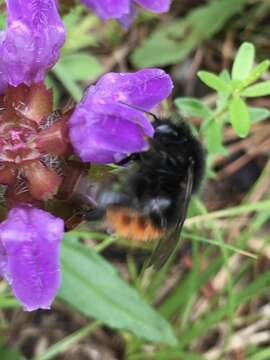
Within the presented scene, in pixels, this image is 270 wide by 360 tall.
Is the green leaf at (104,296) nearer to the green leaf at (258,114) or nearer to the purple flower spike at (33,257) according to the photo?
the green leaf at (258,114)

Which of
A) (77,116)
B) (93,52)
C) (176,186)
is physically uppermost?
(77,116)

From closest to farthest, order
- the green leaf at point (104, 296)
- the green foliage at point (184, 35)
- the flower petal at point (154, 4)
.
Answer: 1. the flower petal at point (154, 4)
2. the green leaf at point (104, 296)
3. the green foliage at point (184, 35)

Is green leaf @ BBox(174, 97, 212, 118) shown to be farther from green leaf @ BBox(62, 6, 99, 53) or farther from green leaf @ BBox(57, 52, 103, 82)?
green leaf @ BBox(57, 52, 103, 82)

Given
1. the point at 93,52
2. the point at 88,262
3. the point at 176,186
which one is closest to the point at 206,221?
the point at 88,262

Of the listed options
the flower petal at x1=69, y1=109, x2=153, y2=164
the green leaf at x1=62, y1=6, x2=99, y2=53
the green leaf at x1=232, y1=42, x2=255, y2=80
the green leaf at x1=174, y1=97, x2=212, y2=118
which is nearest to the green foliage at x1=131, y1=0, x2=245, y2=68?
the green leaf at x1=62, y1=6, x2=99, y2=53

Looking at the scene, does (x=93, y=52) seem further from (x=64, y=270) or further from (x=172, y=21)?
(x=64, y=270)

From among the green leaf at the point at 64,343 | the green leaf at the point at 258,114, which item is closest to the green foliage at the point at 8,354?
the green leaf at the point at 64,343

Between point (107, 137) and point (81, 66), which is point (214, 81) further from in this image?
point (81, 66)
